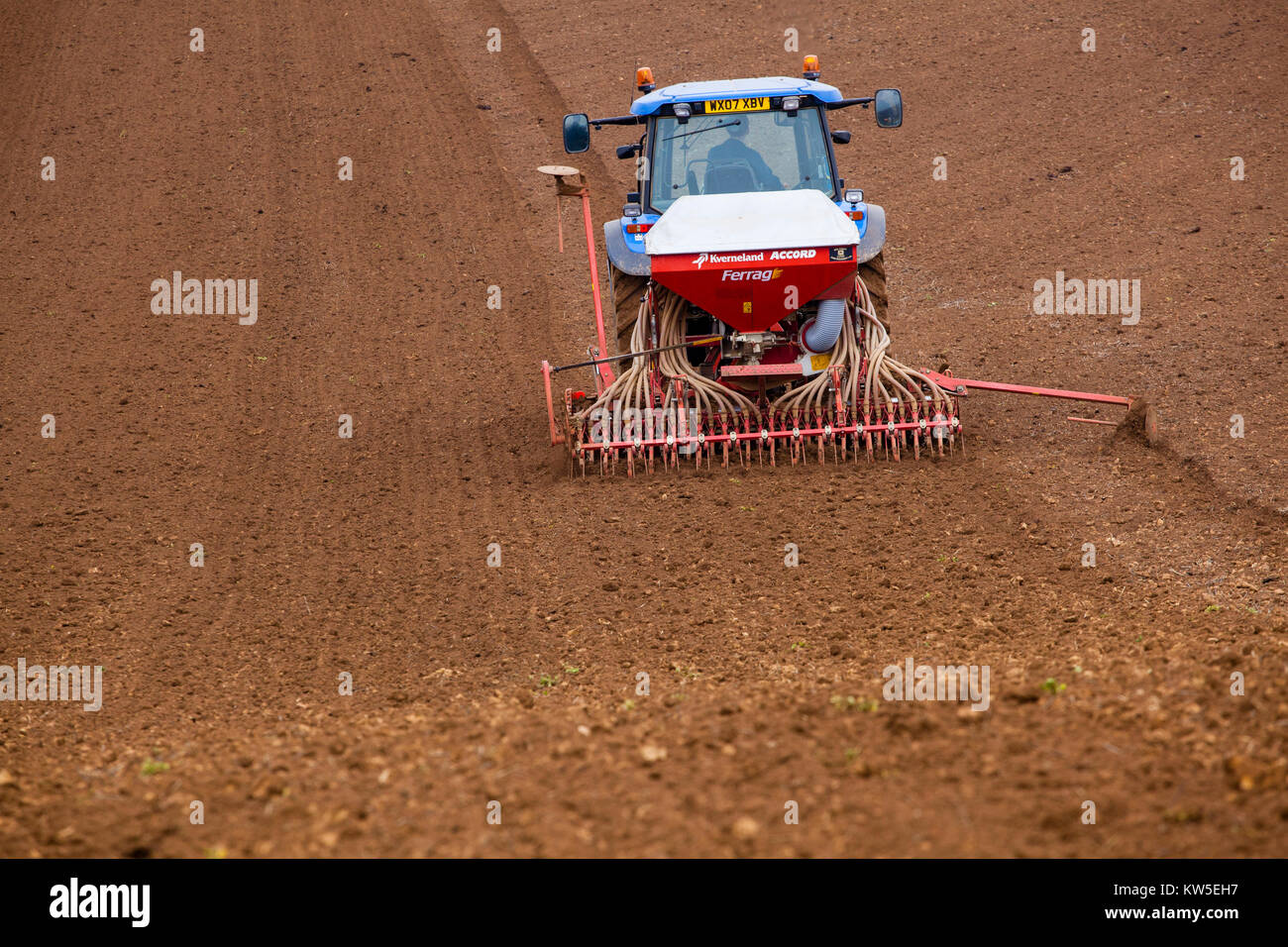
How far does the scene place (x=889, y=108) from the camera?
746 cm

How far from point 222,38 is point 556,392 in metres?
13.3

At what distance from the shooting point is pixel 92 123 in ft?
53.5

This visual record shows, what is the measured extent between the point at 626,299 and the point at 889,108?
221cm

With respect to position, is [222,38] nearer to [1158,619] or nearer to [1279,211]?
[1279,211]

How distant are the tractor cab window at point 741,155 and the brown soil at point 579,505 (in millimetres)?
2146

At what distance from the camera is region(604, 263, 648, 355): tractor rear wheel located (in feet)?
26.9

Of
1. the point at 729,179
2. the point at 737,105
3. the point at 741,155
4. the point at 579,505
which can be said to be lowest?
the point at 579,505

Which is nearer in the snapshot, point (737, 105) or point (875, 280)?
point (737, 105)

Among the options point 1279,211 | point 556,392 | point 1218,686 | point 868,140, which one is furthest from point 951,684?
point 868,140

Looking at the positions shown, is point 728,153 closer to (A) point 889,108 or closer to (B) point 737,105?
(B) point 737,105

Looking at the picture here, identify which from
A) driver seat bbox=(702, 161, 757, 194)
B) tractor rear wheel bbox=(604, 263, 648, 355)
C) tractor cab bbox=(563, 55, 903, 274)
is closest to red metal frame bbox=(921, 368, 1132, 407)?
tractor cab bbox=(563, 55, 903, 274)

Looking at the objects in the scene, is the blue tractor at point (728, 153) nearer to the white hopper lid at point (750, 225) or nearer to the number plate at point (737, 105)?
the number plate at point (737, 105)

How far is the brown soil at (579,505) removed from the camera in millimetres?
3584

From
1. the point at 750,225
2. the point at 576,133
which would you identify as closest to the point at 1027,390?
the point at 750,225
